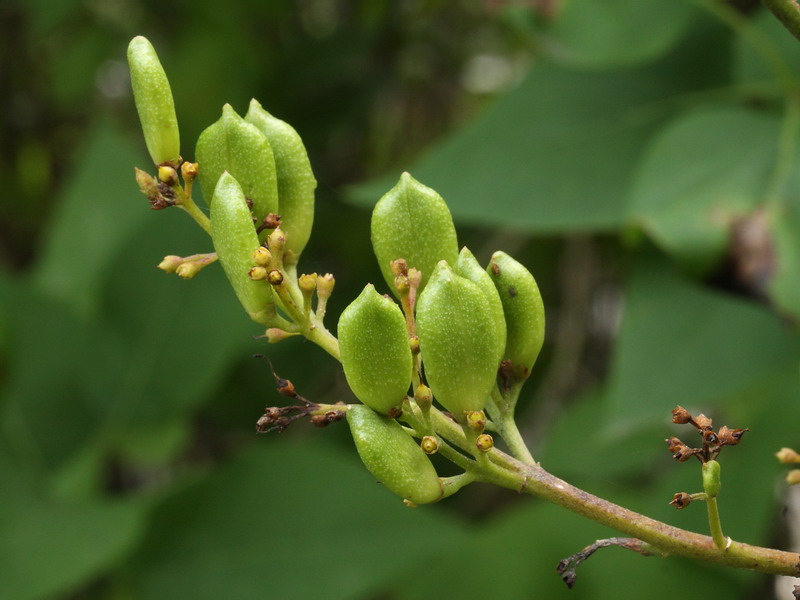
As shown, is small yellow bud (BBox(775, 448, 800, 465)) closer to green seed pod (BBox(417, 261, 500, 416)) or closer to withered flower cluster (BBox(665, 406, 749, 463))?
withered flower cluster (BBox(665, 406, 749, 463))

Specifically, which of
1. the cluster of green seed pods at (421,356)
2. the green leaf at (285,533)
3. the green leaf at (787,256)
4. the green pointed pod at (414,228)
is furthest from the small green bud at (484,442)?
the green leaf at (285,533)

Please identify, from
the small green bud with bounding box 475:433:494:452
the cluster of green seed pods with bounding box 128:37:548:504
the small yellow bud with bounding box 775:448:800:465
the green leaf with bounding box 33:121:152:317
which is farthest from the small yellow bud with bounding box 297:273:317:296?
the green leaf with bounding box 33:121:152:317

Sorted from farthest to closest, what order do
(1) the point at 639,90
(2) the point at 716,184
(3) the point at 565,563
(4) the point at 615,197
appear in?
(1) the point at 639,90 → (4) the point at 615,197 → (2) the point at 716,184 → (3) the point at 565,563

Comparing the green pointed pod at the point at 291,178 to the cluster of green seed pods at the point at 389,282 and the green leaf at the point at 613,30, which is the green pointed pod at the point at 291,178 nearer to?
the cluster of green seed pods at the point at 389,282

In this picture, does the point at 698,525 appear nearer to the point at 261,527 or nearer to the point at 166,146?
the point at 261,527

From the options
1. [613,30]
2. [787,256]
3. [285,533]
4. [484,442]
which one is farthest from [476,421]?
[285,533]

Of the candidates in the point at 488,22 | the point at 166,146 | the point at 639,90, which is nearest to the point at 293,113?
the point at 488,22
